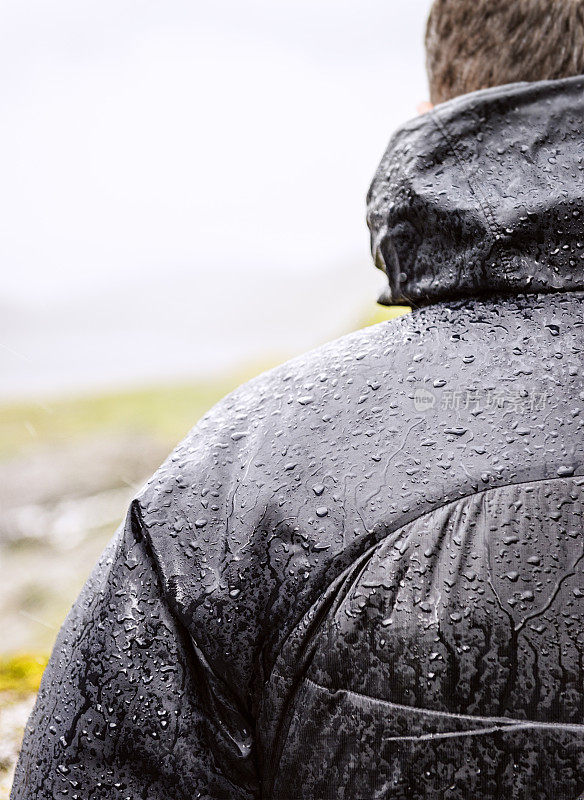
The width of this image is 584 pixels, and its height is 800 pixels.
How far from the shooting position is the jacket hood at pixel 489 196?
148 centimetres

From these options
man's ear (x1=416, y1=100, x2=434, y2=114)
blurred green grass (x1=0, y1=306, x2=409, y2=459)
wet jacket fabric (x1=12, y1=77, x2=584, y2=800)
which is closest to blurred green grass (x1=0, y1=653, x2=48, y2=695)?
wet jacket fabric (x1=12, y1=77, x2=584, y2=800)

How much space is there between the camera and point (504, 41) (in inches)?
72.1

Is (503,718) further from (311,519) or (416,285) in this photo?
(416,285)

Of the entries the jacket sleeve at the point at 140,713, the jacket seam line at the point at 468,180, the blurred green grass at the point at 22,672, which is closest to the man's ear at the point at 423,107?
the jacket seam line at the point at 468,180

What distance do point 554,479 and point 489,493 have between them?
0.12m

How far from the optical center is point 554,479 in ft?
4.58

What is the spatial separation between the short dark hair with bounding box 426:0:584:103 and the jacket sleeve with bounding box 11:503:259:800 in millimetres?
1384

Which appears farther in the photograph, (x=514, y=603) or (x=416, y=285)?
(x=416, y=285)

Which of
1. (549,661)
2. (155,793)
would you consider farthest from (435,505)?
(155,793)

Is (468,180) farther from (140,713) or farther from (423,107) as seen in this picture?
(140,713)

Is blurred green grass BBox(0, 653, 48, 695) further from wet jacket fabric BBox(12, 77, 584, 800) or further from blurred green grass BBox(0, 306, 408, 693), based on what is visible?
wet jacket fabric BBox(12, 77, 584, 800)

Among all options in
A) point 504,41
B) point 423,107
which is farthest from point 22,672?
point 504,41

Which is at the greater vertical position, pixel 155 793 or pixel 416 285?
pixel 416 285

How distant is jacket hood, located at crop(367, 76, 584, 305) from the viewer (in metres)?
1.48
